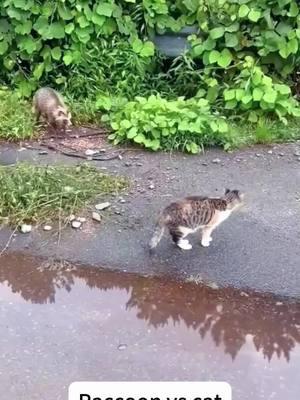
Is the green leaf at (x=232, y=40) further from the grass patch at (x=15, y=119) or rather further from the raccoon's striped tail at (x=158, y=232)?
the raccoon's striped tail at (x=158, y=232)

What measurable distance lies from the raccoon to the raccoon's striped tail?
85.6 inches

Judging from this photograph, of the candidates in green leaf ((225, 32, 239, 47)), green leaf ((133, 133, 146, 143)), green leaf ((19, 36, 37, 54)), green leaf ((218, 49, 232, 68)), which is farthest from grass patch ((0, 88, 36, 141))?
green leaf ((225, 32, 239, 47))

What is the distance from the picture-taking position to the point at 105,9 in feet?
22.2

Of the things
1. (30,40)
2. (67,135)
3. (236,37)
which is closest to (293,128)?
(236,37)

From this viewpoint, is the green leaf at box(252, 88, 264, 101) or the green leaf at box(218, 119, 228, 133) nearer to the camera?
the green leaf at box(218, 119, 228, 133)

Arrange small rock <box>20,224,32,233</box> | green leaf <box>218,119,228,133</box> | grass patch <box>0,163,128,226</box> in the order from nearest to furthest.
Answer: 1. small rock <box>20,224,32,233</box>
2. grass patch <box>0,163,128,226</box>
3. green leaf <box>218,119,228,133</box>

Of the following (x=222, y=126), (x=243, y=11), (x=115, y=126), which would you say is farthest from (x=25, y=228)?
(x=243, y=11)

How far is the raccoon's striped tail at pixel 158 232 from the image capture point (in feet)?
15.8

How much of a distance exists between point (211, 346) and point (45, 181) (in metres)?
2.05

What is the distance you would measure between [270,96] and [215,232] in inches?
71.4

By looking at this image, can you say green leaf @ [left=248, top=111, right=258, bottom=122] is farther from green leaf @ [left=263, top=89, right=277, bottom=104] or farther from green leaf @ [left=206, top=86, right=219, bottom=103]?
green leaf @ [left=206, top=86, right=219, bottom=103]

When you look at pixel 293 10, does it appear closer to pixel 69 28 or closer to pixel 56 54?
pixel 69 28

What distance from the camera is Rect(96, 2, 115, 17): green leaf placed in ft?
22.2

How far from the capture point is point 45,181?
5500 mm
